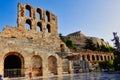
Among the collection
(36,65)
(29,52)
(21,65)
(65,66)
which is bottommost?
(65,66)

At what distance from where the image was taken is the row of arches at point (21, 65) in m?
21.3

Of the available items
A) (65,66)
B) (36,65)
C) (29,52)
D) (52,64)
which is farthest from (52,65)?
(29,52)

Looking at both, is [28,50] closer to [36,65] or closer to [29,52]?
[29,52]

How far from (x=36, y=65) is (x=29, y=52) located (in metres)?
2.53

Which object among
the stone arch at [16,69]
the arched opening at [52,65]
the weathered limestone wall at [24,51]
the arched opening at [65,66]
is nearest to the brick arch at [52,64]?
the arched opening at [52,65]

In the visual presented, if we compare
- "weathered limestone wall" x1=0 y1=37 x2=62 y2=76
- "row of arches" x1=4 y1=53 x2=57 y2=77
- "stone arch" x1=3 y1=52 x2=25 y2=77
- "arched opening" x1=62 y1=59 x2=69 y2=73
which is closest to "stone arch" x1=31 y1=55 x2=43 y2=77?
"row of arches" x1=4 y1=53 x2=57 y2=77

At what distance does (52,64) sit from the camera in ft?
84.3

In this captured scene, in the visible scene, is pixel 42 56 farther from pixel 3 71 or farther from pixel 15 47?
pixel 3 71

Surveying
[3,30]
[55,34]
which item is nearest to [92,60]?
[55,34]

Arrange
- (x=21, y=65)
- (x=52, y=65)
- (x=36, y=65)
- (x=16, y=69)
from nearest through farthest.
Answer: (x=16, y=69), (x=21, y=65), (x=36, y=65), (x=52, y=65)

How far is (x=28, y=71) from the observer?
21.7 meters

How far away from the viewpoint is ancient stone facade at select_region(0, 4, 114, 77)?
2094 cm

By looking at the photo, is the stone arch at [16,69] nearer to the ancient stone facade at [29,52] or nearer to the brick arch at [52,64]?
the ancient stone facade at [29,52]

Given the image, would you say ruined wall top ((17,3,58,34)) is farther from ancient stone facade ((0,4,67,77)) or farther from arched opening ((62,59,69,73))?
arched opening ((62,59,69,73))
